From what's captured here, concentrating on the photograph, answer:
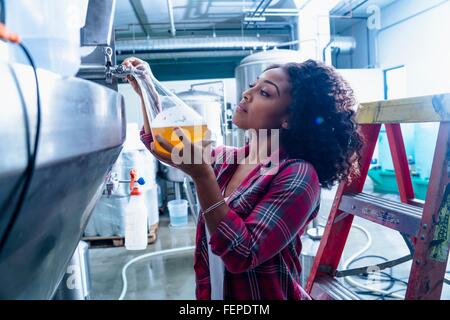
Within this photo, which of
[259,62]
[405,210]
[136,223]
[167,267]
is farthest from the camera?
[259,62]

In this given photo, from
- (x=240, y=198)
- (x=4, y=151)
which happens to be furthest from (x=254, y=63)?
(x=4, y=151)

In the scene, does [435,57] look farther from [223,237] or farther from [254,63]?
[223,237]

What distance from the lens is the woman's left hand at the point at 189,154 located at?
1.76 ft

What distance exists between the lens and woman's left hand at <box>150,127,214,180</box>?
54 cm

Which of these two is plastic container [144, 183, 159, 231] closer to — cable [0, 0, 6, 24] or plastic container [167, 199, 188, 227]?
plastic container [167, 199, 188, 227]

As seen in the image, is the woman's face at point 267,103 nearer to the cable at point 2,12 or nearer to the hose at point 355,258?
the cable at point 2,12

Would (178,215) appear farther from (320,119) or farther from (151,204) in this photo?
(320,119)

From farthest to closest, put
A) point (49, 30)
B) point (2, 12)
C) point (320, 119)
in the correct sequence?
1. point (320, 119)
2. point (49, 30)
3. point (2, 12)

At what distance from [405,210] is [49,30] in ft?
3.21

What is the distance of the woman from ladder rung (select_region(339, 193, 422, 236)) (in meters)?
0.20

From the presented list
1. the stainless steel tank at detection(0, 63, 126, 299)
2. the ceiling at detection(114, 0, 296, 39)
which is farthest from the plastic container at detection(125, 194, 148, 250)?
the ceiling at detection(114, 0, 296, 39)

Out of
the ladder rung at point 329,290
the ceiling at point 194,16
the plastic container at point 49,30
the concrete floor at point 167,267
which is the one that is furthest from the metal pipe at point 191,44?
the plastic container at point 49,30

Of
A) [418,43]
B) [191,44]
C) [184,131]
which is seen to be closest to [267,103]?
[184,131]

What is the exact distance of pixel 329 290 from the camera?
113cm
